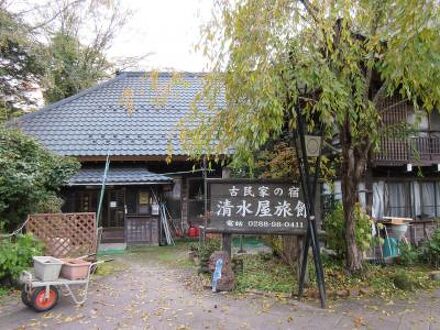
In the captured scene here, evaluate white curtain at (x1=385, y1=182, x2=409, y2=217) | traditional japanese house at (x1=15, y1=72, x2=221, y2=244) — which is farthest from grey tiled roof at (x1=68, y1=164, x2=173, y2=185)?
white curtain at (x1=385, y1=182, x2=409, y2=217)

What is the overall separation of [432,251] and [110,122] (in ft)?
38.0

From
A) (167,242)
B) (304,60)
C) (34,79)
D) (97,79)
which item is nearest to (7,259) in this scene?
(304,60)

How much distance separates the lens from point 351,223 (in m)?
7.45

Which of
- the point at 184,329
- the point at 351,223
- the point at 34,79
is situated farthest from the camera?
the point at 34,79

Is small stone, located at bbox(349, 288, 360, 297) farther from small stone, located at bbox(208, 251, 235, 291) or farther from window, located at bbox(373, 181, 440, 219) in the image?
window, located at bbox(373, 181, 440, 219)

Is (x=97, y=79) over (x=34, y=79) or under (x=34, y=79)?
over

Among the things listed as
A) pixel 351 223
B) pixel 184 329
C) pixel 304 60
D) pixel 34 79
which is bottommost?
pixel 184 329

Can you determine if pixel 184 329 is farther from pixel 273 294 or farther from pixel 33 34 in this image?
pixel 33 34

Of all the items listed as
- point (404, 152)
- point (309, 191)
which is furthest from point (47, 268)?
point (404, 152)

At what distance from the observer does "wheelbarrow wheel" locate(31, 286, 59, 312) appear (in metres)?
5.76

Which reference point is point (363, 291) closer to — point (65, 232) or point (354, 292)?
point (354, 292)

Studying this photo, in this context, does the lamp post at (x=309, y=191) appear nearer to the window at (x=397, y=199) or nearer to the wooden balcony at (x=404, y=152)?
the wooden balcony at (x=404, y=152)

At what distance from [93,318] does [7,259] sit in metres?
2.24

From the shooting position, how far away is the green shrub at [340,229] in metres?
7.81
